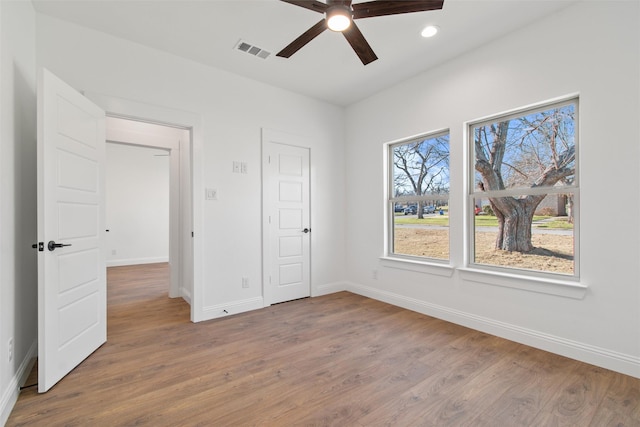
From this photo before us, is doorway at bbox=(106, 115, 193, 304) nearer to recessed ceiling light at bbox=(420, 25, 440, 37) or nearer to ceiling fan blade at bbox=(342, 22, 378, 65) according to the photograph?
ceiling fan blade at bbox=(342, 22, 378, 65)

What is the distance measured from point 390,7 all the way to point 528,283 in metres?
2.56

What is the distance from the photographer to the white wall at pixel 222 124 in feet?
9.07

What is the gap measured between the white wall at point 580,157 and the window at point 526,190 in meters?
0.15

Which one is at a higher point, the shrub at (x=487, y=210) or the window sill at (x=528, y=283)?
the shrub at (x=487, y=210)

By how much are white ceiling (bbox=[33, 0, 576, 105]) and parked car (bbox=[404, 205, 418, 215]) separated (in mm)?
1657

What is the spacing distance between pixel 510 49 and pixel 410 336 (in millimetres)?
2898

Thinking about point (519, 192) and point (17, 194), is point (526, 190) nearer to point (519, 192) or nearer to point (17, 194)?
point (519, 192)

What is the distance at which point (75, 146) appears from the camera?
7.72 ft

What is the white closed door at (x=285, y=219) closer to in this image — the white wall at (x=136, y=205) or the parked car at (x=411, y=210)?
the parked car at (x=411, y=210)

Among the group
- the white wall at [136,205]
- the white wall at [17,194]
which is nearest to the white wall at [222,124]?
the white wall at [17,194]

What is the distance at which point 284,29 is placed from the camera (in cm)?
277

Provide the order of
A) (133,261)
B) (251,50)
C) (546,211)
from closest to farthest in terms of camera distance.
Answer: (546,211), (251,50), (133,261)

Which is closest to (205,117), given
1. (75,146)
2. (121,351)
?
(75,146)

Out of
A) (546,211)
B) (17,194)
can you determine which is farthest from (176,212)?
(546,211)
